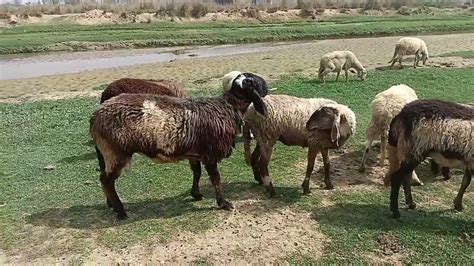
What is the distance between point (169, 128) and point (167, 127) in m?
0.03

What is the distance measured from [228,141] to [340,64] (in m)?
11.3

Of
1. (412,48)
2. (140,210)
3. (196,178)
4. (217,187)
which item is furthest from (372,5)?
(140,210)

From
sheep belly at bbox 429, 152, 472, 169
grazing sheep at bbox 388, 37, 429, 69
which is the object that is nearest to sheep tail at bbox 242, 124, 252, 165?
sheep belly at bbox 429, 152, 472, 169

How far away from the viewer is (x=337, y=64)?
16.8 metres

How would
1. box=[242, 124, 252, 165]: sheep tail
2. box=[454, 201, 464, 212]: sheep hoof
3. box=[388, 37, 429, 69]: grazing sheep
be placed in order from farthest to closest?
1. box=[388, 37, 429, 69]: grazing sheep
2. box=[242, 124, 252, 165]: sheep tail
3. box=[454, 201, 464, 212]: sheep hoof

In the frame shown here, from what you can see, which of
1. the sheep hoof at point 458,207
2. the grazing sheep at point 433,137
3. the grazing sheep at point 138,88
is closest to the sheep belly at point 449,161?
the grazing sheep at point 433,137

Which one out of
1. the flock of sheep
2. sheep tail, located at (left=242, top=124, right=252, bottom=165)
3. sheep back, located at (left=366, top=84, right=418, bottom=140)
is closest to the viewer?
the flock of sheep

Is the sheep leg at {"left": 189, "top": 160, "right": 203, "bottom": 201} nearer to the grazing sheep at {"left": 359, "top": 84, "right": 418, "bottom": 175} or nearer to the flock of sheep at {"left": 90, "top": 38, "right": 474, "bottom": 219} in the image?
the flock of sheep at {"left": 90, "top": 38, "right": 474, "bottom": 219}

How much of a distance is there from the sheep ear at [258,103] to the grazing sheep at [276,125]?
1.06 feet

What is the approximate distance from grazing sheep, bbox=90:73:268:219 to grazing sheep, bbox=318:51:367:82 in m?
10.2

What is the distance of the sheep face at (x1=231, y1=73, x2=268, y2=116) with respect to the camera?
6668mm

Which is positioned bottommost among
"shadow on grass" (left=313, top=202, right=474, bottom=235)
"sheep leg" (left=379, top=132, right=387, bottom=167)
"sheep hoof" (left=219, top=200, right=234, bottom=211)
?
"shadow on grass" (left=313, top=202, right=474, bottom=235)

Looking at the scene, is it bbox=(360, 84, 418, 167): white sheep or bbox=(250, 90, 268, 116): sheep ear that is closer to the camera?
Result: bbox=(250, 90, 268, 116): sheep ear

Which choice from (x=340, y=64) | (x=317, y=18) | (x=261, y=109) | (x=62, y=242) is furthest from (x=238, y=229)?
(x=317, y=18)
